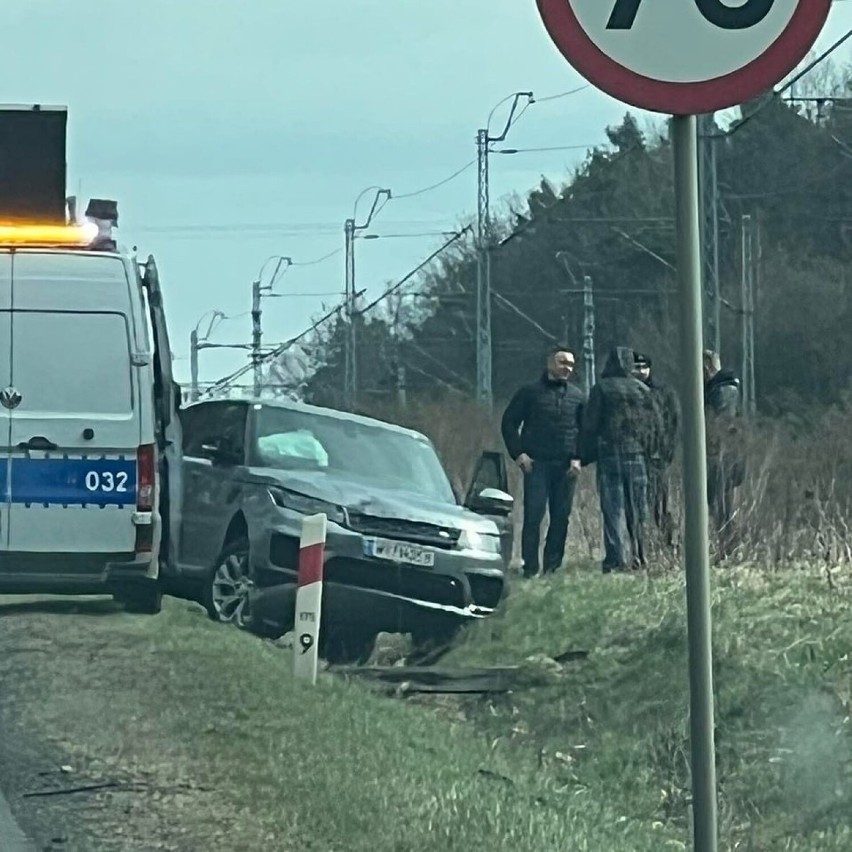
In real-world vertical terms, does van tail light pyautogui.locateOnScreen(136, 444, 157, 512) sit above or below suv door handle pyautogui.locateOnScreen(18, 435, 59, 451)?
below

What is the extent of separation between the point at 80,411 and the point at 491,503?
2731mm

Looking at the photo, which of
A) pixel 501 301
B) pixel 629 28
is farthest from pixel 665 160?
pixel 629 28

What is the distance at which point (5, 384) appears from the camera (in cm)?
1245

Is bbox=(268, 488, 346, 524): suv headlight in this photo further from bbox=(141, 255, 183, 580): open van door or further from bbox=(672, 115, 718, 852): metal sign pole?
bbox=(672, 115, 718, 852): metal sign pole

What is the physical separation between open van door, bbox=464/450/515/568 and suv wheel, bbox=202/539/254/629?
1.47m

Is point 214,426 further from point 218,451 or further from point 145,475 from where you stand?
point 145,475

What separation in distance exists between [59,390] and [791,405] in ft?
73.8

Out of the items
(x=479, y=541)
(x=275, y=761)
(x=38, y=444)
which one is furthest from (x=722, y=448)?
(x=275, y=761)

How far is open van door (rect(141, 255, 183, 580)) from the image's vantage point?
12758 millimetres

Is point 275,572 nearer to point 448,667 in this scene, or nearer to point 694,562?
point 448,667

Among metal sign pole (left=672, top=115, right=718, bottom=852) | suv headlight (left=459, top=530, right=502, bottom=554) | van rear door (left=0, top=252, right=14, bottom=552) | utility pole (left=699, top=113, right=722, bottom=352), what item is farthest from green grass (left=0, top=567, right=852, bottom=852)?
utility pole (left=699, top=113, right=722, bottom=352)

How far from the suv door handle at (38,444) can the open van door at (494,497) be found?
2.70m

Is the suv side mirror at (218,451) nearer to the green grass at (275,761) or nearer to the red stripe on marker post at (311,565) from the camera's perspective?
the green grass at (275,761)

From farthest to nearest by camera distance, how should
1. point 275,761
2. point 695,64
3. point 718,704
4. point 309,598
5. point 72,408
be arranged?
1. point 72,408
2. point 309,598
3. point 718,704
4. point 275,761
5. point 695,64
